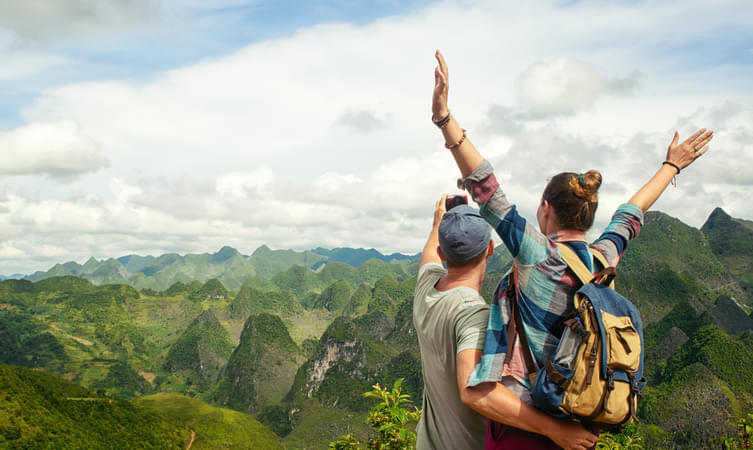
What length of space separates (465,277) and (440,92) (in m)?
1.01

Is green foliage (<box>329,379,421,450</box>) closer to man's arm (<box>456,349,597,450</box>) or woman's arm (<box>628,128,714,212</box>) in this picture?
man's arm (<box>456,349,597,450</box>)

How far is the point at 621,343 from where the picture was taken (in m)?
2.00

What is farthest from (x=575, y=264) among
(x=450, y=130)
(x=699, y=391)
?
(x=699, y=391)

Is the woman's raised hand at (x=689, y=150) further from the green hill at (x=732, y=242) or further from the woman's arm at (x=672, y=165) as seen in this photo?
the green hill at (x=732, y=242)

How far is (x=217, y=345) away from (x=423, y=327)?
606 feet

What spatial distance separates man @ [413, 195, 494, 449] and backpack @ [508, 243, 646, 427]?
0.35 m

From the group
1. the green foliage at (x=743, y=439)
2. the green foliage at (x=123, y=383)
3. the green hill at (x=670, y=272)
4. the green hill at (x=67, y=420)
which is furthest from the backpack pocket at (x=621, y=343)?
the green foliage at (x=123, y=383)

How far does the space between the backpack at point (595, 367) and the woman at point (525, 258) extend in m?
0.09

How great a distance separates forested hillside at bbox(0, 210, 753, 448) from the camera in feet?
220

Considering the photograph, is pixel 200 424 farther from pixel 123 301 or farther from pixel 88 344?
pixel 123 301

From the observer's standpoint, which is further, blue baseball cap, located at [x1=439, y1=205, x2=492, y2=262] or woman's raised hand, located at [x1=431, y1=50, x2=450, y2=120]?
woman's raised hand, located at [x1=431, y1=50, x2=450, y2=120]

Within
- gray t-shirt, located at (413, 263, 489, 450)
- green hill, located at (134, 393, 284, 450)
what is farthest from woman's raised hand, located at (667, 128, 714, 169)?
green hill, located at (134, 393, 284, 450)

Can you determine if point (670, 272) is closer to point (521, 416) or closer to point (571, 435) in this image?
point (571, 435)

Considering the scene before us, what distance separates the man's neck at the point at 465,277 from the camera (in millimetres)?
2488
